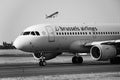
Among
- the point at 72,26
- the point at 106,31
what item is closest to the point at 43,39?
the point at 72,26

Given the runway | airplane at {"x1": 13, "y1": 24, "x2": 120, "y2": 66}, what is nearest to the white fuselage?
airplane at {"x1": 13, "y1": 24, "x2": 120, "y2": 66}

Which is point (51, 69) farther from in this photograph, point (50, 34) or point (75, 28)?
point (75, 28)

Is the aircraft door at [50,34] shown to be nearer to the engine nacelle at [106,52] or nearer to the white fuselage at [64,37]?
the white fuselage at [64,37]

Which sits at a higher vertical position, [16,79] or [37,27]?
[37,27]

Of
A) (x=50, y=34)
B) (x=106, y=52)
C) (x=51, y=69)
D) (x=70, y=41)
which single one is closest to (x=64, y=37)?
(x=70, y=41)

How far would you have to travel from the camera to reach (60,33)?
107 ft

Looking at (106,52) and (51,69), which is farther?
(106,52)

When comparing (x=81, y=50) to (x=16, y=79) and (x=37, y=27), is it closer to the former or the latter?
(x=37, y=27)

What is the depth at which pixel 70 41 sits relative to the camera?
3303cm

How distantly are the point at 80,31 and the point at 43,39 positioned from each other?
469cm

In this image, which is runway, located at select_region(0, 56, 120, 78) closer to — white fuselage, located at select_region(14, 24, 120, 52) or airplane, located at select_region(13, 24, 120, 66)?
airplane, located at select_region(13, 24, 120, 66)

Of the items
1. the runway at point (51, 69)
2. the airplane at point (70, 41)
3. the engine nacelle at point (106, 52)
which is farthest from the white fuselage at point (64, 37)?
the engine nacelle at point (106, 52)

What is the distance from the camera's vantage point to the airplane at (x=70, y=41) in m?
30.2

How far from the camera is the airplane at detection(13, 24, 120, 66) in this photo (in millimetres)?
30156
